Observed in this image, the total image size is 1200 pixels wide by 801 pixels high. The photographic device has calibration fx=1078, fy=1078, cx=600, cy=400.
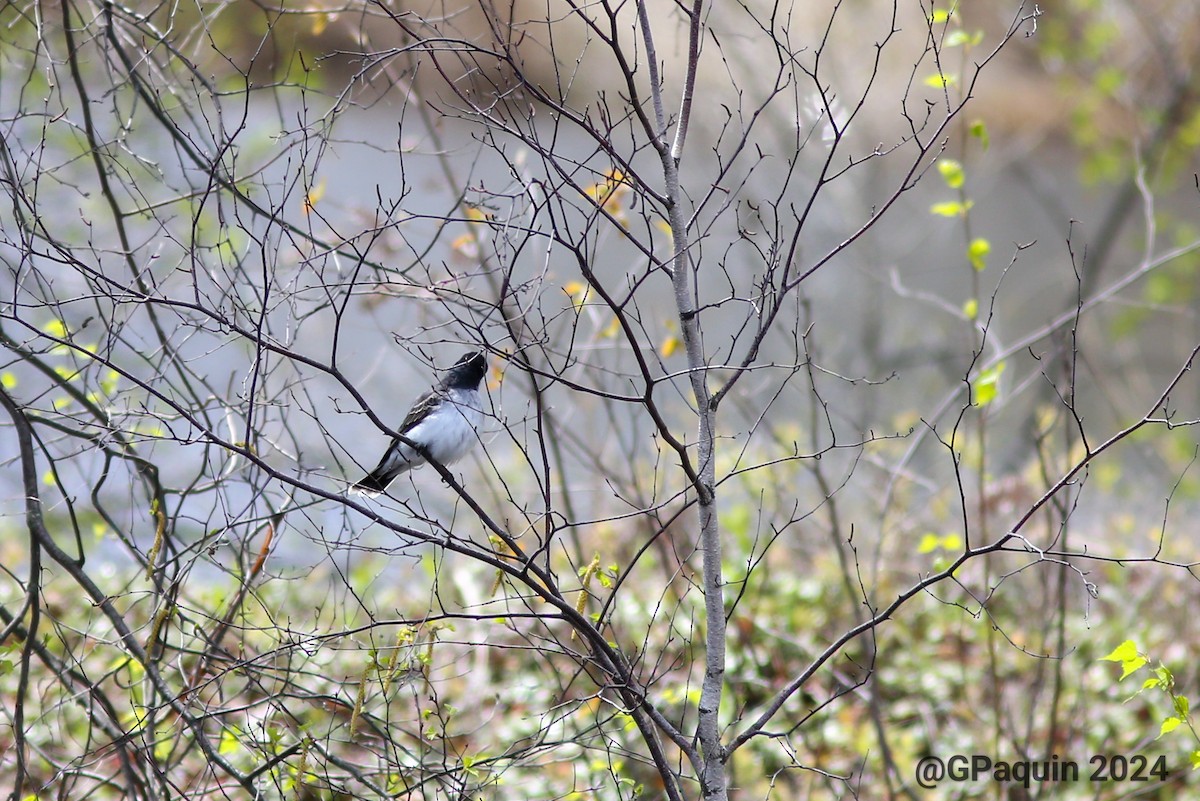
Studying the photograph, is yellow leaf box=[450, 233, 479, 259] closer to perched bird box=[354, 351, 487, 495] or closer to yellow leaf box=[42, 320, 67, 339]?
perched bird box=[354, 351, 487, 495]

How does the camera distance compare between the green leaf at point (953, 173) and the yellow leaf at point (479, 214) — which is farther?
the green leaf at point (953, 173)

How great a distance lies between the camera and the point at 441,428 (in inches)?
171

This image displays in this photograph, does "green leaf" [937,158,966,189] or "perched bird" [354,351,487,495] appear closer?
"green leaf" [937,158,966,189]

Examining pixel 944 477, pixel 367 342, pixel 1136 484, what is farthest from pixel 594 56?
pixel 1136 484

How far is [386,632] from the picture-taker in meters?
5.58

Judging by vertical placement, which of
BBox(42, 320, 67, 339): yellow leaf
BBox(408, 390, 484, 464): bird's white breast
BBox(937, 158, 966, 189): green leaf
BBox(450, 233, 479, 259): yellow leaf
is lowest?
BBox(42, 320, 67, 339): yellow leaf

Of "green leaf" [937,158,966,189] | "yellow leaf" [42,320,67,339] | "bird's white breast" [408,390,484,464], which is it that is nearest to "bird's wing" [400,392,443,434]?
"bird's white breast" [408,390,484,464]

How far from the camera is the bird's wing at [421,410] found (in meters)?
4.57

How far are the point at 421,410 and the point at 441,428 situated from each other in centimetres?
35

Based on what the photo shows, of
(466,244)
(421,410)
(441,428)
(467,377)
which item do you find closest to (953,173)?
(466,244)

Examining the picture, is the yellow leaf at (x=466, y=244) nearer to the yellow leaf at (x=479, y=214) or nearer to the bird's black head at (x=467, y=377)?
the yellow leaf at (x=479, y=214)

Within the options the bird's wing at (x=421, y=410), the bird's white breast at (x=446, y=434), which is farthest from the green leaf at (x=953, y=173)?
the bird's wing at (x=421, y=410)

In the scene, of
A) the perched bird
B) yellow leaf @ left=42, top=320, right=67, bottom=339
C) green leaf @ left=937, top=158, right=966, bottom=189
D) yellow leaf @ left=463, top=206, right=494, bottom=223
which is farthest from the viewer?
the perched bird

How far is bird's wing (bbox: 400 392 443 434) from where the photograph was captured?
4.57m
